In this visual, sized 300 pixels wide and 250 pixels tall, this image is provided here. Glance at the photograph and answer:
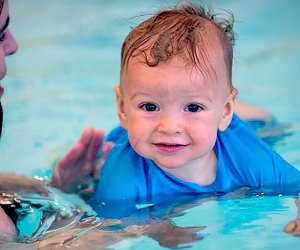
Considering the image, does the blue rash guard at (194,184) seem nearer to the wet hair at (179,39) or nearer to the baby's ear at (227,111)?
the baby's ear at (227,111)

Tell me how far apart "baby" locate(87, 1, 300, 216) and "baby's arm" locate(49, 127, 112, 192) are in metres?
0.20

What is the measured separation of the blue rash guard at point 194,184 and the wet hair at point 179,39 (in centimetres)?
27

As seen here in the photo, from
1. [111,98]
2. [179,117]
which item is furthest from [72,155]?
[111,98]

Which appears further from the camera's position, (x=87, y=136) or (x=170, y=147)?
(x=87, y=136)

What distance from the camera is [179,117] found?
176cm

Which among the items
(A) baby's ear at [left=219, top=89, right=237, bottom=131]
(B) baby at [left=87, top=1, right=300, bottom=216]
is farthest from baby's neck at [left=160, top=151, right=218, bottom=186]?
(A) baby's ear at [left=219, top=89, right=237, bottom=131]

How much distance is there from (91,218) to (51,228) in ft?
0.35

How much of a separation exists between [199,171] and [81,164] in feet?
1.38

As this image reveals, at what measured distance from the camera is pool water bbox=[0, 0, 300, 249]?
5.59ft

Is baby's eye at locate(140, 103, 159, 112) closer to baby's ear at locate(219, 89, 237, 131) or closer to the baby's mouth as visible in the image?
the baby's mouth

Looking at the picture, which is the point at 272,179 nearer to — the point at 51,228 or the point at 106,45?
the point at 51,228

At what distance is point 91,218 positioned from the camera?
1.95 m

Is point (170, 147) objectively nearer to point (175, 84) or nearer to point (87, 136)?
point (175, 84)

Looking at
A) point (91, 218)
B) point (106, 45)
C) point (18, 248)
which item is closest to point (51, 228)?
point (91, 218)
